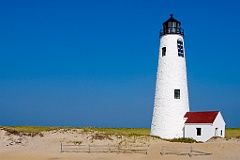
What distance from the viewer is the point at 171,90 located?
3162cm

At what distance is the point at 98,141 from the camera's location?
26359mm

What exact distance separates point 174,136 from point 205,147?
7651 mm

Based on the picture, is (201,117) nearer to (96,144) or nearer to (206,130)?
(206,130)

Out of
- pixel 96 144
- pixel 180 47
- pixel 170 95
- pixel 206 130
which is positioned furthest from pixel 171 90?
pixel 96 144

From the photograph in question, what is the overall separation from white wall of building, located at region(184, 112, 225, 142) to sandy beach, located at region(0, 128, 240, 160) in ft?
3.70

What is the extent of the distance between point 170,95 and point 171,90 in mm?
466

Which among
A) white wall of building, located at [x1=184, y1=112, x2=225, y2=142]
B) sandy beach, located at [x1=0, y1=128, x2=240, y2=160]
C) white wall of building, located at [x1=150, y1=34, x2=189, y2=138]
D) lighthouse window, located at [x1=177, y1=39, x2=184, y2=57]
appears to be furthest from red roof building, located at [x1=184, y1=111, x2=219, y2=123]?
lighthouse window, located at [x1=177, y1=39, x2=184, y2=57]

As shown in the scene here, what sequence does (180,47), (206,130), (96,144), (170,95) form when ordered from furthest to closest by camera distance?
(180,47)
(170,95)
(206,130)
(96,144)

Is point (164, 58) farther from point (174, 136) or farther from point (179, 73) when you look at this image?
point (174, 136)

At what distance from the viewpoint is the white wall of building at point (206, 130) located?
30.8 metres

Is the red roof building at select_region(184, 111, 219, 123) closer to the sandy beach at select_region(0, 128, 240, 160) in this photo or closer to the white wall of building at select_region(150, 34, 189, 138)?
→ the white wall of building at select_region(150, 34, 189, 138)

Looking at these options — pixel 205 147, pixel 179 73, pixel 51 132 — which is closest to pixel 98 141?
pixel 51 132

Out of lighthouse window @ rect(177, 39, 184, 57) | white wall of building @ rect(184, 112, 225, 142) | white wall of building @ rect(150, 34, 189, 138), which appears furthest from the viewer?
lighthouse window @ rect(177, 39, 184, 57)

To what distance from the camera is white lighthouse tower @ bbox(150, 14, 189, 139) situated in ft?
103
